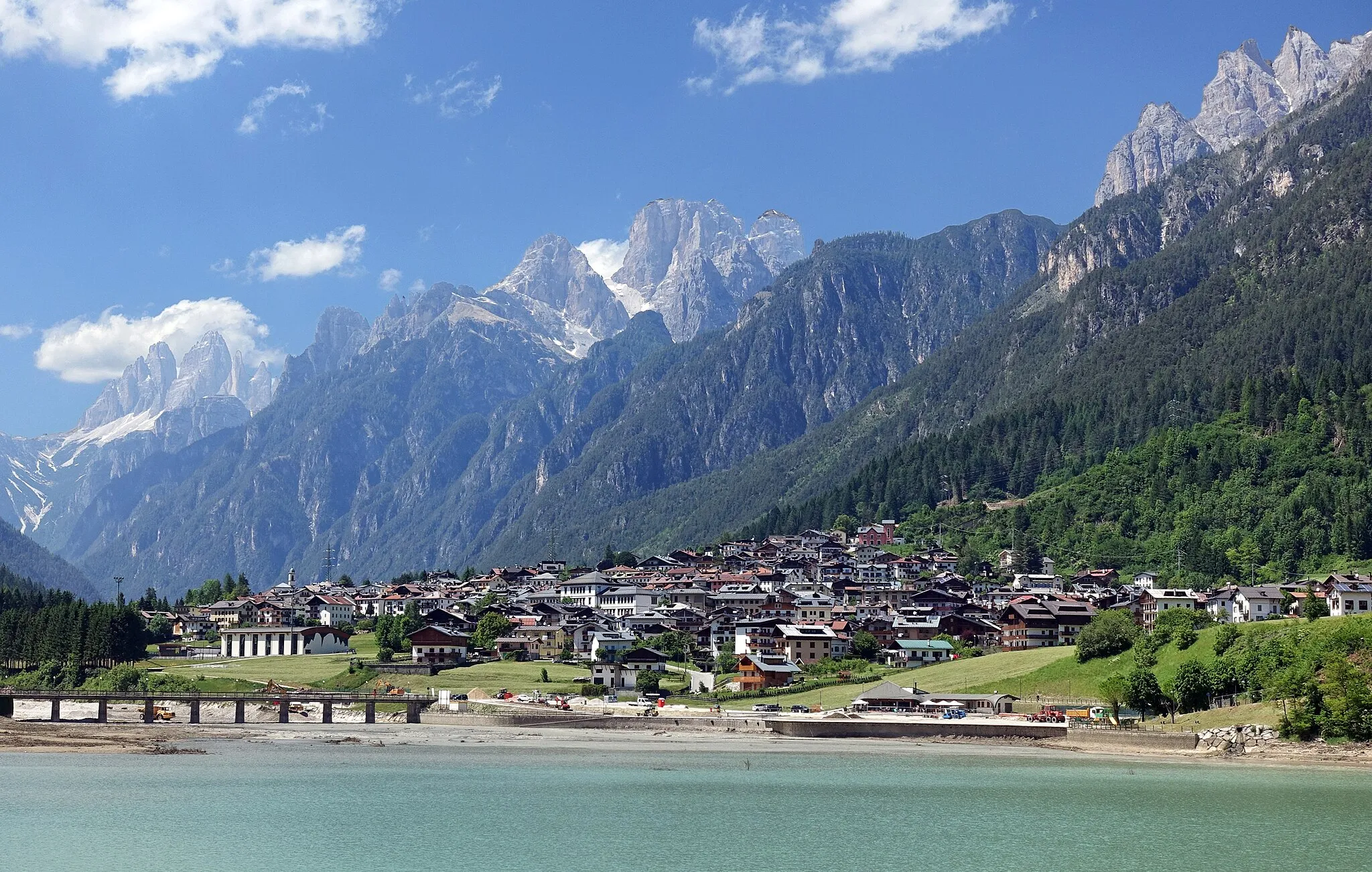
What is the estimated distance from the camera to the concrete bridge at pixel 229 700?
433 feet

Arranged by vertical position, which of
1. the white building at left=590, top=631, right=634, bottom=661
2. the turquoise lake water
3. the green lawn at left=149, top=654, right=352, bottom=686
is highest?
the white building at left=590, top=631, right=634, bottom=661

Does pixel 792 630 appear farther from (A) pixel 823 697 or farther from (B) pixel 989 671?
(B) pixel 989 671

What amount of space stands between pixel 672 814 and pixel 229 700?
6705 centimetres

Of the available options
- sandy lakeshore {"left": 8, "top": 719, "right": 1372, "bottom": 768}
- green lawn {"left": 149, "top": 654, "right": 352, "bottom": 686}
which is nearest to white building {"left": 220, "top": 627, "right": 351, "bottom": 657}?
green lawn {"left": 149, "top": 654, "right": 352, "bottom": 686}

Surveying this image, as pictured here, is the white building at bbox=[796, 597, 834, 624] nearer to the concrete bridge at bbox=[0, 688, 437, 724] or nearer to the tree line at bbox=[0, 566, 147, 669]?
the concrete bridge at bbox=[0, 688, 437, 724]

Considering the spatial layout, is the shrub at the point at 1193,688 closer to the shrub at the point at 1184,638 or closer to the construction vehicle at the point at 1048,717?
the construction vehicle at the point at 1048,717

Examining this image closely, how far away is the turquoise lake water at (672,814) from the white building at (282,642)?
3454 inches

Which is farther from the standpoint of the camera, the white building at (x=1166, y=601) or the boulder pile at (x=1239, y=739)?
the white building at (x=1166, y=601)

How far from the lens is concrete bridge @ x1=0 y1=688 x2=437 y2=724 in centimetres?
13200

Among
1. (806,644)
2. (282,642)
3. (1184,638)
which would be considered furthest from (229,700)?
(1184,638)

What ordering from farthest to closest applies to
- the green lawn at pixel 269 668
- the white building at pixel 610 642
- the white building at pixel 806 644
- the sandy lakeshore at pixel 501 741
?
1. the white building at pixel 610 642
2. the white building at pixel 806 644
3. the green lawn at pixel 269 668
4. the sandy lakeshore at pixel 501 741

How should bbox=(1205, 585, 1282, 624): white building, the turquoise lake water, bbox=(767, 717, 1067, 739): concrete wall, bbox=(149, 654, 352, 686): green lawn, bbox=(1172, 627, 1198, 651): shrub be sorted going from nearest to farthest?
the turquoise lake water < bbox=(767, 717, 1067, 739): concrete wall < bbox=(1172, 627, 1198, 651): shrub < bbox=(1205, 585, 1282, 624): white building < bbox=(149, 654, 352, 686): green lawn

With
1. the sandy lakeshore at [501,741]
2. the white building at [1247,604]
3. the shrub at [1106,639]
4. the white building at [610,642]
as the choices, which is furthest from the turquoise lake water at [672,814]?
the white building at [610,642]

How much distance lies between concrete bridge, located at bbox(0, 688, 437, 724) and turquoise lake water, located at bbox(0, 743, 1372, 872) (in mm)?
28554
